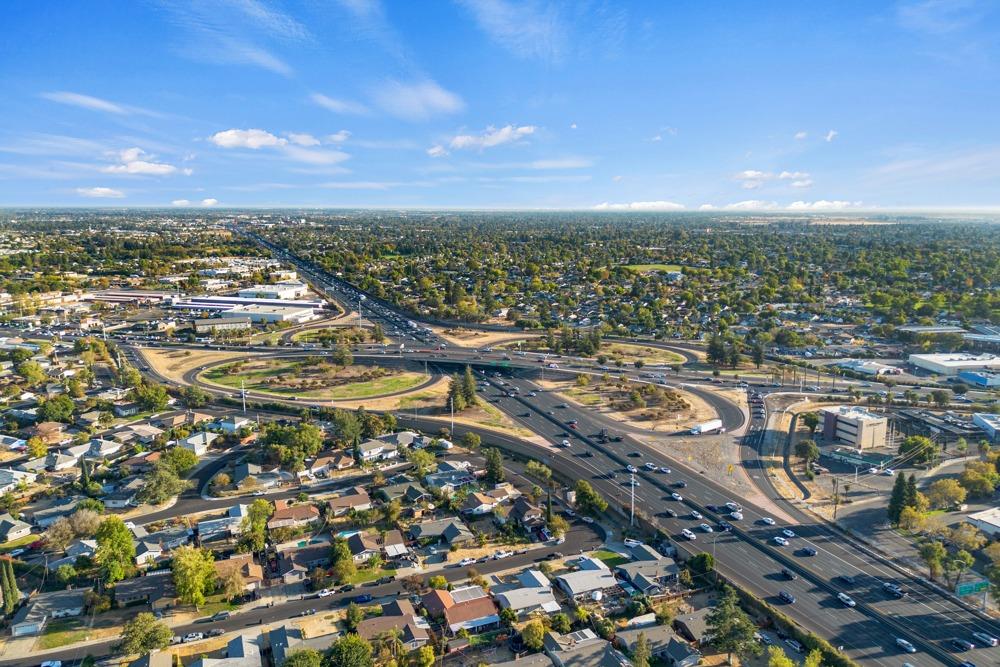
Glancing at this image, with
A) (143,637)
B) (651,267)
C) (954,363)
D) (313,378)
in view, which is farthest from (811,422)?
(651,267)

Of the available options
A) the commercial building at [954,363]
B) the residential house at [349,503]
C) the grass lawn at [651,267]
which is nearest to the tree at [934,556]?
the residential house at [349,503]

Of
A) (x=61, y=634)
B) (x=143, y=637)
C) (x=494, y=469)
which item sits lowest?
(x=61, y=634)

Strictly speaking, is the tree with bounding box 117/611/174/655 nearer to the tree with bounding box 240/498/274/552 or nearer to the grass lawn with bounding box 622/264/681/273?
the tree with bounding box 240/498/274/552

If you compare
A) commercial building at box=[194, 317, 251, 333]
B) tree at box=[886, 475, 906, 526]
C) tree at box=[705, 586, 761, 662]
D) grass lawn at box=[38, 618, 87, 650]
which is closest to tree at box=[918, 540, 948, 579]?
tree at box=[886, 475, 906, 526]

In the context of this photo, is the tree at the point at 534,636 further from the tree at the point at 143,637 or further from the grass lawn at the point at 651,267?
the grass lawn at the point at 651,267

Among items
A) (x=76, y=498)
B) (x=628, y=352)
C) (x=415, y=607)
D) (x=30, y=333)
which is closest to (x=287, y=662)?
(x=415, y=607)

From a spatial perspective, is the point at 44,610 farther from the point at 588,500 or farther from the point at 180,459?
the point at 588,500
